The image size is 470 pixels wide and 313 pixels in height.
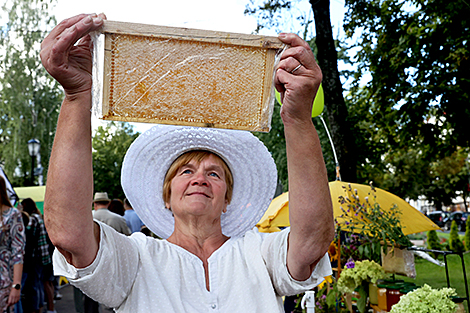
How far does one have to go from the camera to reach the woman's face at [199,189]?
6.01 feet

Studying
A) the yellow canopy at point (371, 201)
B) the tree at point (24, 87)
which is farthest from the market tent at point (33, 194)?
the tree at point (24, 87)

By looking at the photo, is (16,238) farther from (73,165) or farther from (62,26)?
(62,26)

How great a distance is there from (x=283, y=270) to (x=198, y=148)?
2.41ft

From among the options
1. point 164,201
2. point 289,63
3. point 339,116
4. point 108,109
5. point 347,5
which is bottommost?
point 164,201

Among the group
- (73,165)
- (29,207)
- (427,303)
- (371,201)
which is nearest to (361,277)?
(427,303)

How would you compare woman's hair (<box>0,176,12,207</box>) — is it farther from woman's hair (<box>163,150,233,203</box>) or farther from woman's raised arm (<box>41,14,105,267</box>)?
woman's raised arm (<box>41,14,105,267</box>)

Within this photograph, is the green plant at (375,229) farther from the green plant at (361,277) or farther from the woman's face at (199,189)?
the woman's face at (199,189)

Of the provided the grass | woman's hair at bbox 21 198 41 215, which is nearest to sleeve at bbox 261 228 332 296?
woman's hair at bbox 21 198 41 215

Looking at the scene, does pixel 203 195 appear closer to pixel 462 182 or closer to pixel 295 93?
pixel 295 93

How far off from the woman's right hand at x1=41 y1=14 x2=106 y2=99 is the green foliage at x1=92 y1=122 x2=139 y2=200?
94.2ft

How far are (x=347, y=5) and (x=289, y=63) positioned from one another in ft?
28.9

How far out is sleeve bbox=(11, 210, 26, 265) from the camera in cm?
428

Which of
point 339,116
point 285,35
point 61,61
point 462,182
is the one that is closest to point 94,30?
point 61,61

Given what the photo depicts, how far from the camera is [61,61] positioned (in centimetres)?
128
